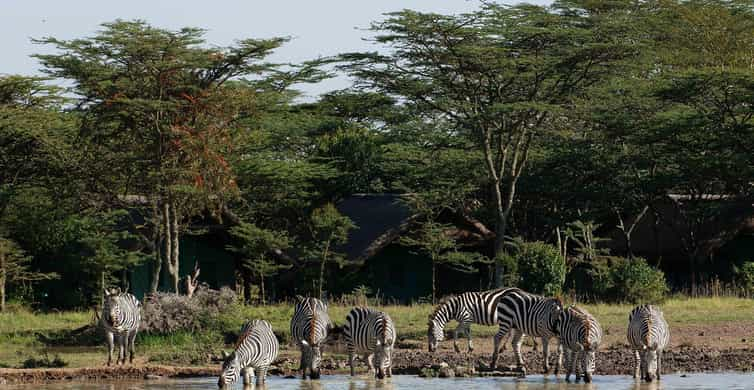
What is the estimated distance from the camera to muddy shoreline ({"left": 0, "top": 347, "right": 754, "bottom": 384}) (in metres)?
19.8

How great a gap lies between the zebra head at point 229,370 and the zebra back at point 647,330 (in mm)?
5537

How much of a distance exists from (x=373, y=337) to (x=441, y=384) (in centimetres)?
125

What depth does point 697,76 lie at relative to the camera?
117 feet

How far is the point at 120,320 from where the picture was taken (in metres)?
20.4

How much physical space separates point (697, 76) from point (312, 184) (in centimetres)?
1113

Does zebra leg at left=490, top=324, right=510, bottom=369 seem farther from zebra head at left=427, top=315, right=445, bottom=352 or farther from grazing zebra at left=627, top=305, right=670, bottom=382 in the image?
grazing zebra at left=627, top=305, right=670, bottom=382

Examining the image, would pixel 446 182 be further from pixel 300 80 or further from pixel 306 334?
pixel 306 334

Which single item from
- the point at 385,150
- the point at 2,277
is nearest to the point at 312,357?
the point at 2,277

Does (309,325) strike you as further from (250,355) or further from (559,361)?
(559,361)

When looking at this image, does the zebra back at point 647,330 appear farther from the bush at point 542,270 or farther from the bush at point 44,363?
the bush at point 542,270

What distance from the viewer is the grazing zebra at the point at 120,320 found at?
20.3 metres

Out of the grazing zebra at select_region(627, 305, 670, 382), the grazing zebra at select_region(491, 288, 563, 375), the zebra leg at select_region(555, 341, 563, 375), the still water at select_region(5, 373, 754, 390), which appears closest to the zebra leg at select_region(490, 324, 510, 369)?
the grazing zebra at select_region(491, 288, 563, 375)

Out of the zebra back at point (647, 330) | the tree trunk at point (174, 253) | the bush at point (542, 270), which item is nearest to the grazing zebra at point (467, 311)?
the zebra back at point (647, 330)

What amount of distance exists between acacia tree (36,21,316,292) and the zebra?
887 centimetres
